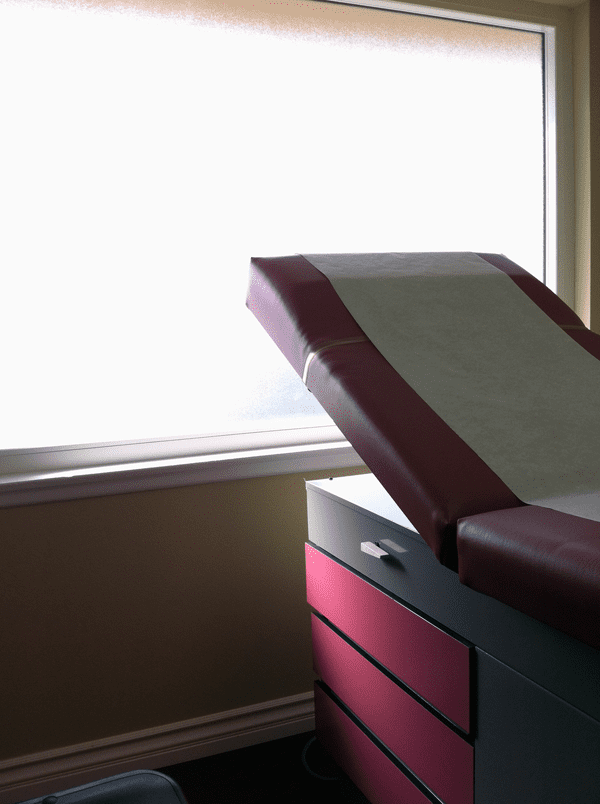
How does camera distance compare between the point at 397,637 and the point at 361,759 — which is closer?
the point at 397,637

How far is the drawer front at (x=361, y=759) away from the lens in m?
1.08

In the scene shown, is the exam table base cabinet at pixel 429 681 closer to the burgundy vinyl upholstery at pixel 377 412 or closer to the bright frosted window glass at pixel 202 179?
the burgundy vinyl upholstery at pixel 377 412

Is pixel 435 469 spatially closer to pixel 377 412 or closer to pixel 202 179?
pixel 377 412

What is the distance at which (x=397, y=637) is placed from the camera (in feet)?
3.47

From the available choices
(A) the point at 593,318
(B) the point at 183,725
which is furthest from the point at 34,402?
(A) the point at 593,318

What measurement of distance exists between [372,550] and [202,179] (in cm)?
108

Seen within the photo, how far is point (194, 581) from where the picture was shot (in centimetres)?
163

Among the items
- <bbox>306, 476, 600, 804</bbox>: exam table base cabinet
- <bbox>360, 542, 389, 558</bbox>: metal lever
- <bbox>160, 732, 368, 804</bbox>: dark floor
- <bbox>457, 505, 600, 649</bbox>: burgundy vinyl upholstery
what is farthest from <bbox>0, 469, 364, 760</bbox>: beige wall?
<bbox>457, 505, 600, 649</bbox>: burgundy vinyl upholstery

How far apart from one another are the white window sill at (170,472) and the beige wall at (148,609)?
1.1 inches

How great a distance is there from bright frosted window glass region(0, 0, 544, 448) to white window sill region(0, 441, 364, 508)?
13 centimetres

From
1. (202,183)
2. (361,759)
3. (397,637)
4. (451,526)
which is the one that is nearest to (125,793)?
(361,759)

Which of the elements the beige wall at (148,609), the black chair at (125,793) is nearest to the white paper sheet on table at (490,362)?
the beige wall at (148,609)

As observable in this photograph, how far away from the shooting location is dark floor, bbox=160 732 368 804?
4.87ft

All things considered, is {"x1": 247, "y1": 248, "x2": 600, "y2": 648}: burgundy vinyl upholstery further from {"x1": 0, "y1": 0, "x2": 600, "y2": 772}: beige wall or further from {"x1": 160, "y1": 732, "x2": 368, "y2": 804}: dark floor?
{"x1": 160, "y1": 732, "x2": 368, "y2": 804}: dark floor
